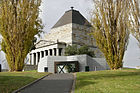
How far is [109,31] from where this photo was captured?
24.5m

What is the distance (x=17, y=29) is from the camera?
24297 mm

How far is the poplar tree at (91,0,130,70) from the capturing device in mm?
24312

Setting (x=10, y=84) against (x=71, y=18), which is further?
(x=71, y=18)

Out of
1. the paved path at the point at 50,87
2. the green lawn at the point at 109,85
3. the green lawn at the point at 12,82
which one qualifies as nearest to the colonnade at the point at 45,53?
the green lawn at the point at 12,82

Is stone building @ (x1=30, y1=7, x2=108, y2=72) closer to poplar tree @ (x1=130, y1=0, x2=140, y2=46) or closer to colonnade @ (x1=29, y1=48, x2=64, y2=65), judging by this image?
colonnade @ (x1=29, y1=48, x2=64, y2=65)

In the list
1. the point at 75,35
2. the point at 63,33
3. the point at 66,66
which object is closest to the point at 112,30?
the point at 66,66

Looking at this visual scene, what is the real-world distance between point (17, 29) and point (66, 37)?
134 ft

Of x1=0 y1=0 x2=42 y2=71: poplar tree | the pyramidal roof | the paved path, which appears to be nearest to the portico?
the pyramidal roof

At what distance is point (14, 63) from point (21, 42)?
2844 mm

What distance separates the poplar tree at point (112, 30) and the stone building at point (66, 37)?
35728 mm

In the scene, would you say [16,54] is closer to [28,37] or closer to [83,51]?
[28,37]

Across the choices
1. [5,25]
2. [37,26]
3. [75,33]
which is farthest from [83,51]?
[5,25]

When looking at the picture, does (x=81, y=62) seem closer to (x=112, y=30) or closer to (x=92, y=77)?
(x=112, y=30)

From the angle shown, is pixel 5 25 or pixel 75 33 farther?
pixel 75 33
